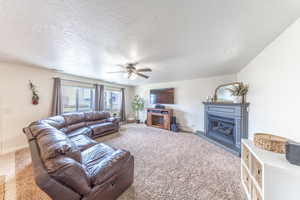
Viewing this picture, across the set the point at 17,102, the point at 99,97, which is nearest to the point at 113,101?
the point at 99,97

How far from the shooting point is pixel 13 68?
2.84 metres

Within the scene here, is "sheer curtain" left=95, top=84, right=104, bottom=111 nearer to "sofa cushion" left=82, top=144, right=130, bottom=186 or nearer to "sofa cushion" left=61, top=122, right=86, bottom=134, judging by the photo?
"sofa cushion" left=61, top=122, right=86, bottom=134

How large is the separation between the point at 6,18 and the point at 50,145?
1557 millimetres

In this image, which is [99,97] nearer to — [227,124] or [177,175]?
[177,175]

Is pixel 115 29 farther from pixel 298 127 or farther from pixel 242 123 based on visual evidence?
pixel 242 123

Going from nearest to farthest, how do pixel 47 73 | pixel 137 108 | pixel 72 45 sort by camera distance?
pixel 72 45
pixel 47 73
pixel 137 108

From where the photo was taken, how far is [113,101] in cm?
595

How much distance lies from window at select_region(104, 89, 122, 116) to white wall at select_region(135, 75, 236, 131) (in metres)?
2.80

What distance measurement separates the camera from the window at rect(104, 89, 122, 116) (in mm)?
5606

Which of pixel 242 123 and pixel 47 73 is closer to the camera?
pixel 242 123

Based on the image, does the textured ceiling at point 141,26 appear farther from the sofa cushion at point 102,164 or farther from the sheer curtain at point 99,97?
the sheer curtain at point 99,97

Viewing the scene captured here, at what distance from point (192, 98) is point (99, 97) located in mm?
4227

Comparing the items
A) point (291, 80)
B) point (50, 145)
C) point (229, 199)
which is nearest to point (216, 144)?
point (229, 199)

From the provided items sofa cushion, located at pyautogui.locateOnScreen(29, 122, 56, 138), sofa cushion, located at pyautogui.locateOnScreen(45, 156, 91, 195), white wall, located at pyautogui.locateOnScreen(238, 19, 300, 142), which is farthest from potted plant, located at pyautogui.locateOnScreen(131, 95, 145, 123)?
sofa cushion, located at pyautogui.locateOnScreen(45, 156, 91, 195)
